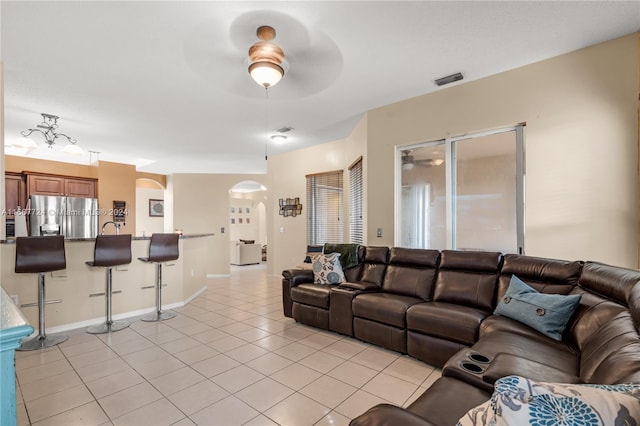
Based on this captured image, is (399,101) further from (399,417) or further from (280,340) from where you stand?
(399,417)

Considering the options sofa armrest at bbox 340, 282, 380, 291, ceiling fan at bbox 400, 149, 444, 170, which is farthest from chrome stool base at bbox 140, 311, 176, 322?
ceiling fan at bbox 400, 149, 444, 170

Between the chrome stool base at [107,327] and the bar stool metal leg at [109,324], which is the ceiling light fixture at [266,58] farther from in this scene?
the chrome stool base at [107,327]

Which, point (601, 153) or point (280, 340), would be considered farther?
point (280, 340)

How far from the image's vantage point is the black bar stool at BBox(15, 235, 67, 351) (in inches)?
122

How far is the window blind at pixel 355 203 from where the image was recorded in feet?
16.5

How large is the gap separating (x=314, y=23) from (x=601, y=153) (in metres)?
2.79

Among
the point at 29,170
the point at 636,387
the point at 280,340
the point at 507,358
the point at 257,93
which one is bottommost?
the point at 280,340

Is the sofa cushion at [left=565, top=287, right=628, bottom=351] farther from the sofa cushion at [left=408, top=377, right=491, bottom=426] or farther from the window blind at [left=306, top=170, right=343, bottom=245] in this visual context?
the window blind at [left=306, top=170, right=343, bottom=245]

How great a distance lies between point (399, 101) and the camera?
13.0 feet

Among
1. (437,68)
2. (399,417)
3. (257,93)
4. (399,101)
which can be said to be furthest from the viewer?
(399,101)

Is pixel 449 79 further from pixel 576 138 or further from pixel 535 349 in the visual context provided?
pixel 535 349

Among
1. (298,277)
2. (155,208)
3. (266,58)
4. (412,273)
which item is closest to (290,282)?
(298,277)

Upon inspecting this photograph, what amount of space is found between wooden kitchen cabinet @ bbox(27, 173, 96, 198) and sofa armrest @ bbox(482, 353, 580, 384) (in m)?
8.25

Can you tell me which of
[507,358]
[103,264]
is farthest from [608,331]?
[103,264]
